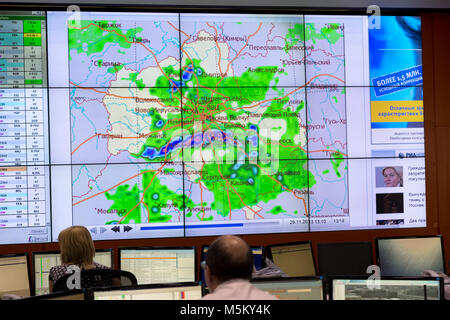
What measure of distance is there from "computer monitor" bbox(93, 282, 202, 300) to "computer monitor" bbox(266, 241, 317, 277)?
143 centimetres

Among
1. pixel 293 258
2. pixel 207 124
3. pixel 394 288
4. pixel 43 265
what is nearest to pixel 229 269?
pixel 394 288

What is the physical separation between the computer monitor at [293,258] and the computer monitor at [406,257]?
1.64 ft

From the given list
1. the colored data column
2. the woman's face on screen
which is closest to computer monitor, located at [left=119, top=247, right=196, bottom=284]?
the colored data column

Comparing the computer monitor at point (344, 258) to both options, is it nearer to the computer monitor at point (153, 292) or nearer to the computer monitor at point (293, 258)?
the computer monitor at point (293, 258)

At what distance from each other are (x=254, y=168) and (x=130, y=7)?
1819mm

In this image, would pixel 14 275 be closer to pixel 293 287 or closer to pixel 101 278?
pixel 101 278

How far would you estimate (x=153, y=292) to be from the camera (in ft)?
6.52

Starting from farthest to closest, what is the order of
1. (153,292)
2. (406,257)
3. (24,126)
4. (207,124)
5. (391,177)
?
(391,177) < (207,124) < (24,126) < (406,257) < (153,292)

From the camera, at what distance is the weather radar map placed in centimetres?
413

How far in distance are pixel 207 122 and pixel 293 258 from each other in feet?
4.87

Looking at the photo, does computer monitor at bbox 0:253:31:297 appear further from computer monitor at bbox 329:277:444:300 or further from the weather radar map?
computer monitor at bbox 329:277:444:300

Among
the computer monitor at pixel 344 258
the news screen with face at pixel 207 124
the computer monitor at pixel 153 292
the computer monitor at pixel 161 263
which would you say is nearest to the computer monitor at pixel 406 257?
the computer monitor at pixel 344 258

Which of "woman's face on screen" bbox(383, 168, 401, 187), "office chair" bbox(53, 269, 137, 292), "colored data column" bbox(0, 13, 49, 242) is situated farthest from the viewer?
"woman's face on screen" bbox(383, 168, 401, 187)

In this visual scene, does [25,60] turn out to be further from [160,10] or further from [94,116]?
[160,10]
